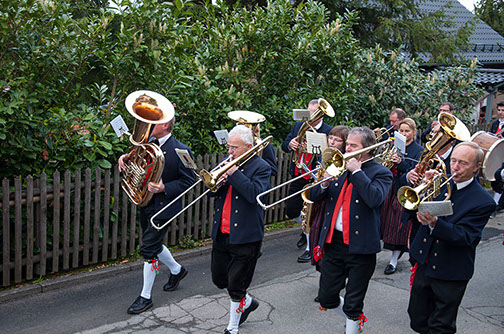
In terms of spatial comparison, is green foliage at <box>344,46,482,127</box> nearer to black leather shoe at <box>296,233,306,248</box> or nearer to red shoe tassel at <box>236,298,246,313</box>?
black leather shoe at <box>296,233,306,248</box>

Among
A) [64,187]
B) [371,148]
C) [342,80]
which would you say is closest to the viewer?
[371,148]

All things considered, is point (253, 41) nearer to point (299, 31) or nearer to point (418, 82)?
point (299, 31)

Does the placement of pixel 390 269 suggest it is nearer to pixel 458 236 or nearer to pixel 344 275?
pixel 344 275

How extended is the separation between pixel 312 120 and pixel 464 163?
121 inches

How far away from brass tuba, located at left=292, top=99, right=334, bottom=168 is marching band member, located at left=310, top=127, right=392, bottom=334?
6.84ft

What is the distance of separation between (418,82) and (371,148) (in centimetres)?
783

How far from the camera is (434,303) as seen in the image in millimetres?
3814

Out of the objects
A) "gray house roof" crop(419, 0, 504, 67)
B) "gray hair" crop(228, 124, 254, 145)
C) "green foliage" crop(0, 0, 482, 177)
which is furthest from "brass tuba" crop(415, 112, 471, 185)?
"gray house roof" crop(419, 0, 504, 67)

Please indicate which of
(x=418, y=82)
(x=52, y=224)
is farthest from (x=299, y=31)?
(x=52, y=224)

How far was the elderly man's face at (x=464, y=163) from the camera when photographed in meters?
3.56

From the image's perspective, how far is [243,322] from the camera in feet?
15.7

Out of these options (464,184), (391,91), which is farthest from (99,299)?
(391,91)

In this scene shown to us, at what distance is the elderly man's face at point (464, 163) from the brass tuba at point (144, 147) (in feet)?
8.10

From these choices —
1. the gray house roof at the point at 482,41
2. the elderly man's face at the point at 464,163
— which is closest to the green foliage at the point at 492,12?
the gray house roof at the point at 482,41
